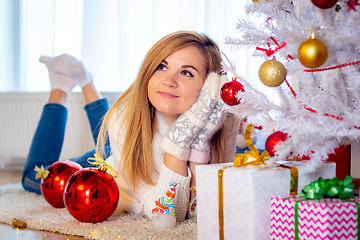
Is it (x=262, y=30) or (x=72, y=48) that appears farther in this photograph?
(x=72, y=48)

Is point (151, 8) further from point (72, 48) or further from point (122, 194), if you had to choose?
point (122, 194)

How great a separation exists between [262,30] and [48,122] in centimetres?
138

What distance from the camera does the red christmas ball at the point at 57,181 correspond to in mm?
1624

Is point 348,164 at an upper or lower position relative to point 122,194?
upper

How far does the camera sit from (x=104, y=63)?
3.05 m

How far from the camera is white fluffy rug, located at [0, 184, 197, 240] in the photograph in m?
1.29

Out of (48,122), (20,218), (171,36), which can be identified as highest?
(171,36)

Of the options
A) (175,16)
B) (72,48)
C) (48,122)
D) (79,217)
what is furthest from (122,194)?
(72,48)

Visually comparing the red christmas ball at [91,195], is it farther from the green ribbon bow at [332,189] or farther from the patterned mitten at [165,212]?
the green ribbon bow at [332,189]

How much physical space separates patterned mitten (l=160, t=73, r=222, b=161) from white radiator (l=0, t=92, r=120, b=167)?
173 cm

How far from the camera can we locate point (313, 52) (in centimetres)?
86

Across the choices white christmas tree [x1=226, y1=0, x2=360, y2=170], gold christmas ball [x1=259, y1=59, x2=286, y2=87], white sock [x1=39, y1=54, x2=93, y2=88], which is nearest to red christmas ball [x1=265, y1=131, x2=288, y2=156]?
white christmas tree [x1=226, y1=0, x2=360, y2=170]

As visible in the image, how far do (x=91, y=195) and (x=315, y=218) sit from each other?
73 cm

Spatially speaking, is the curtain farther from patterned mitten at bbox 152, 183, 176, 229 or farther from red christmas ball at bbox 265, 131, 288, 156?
red christmas ball at bbox 265, 131, 288, 156
